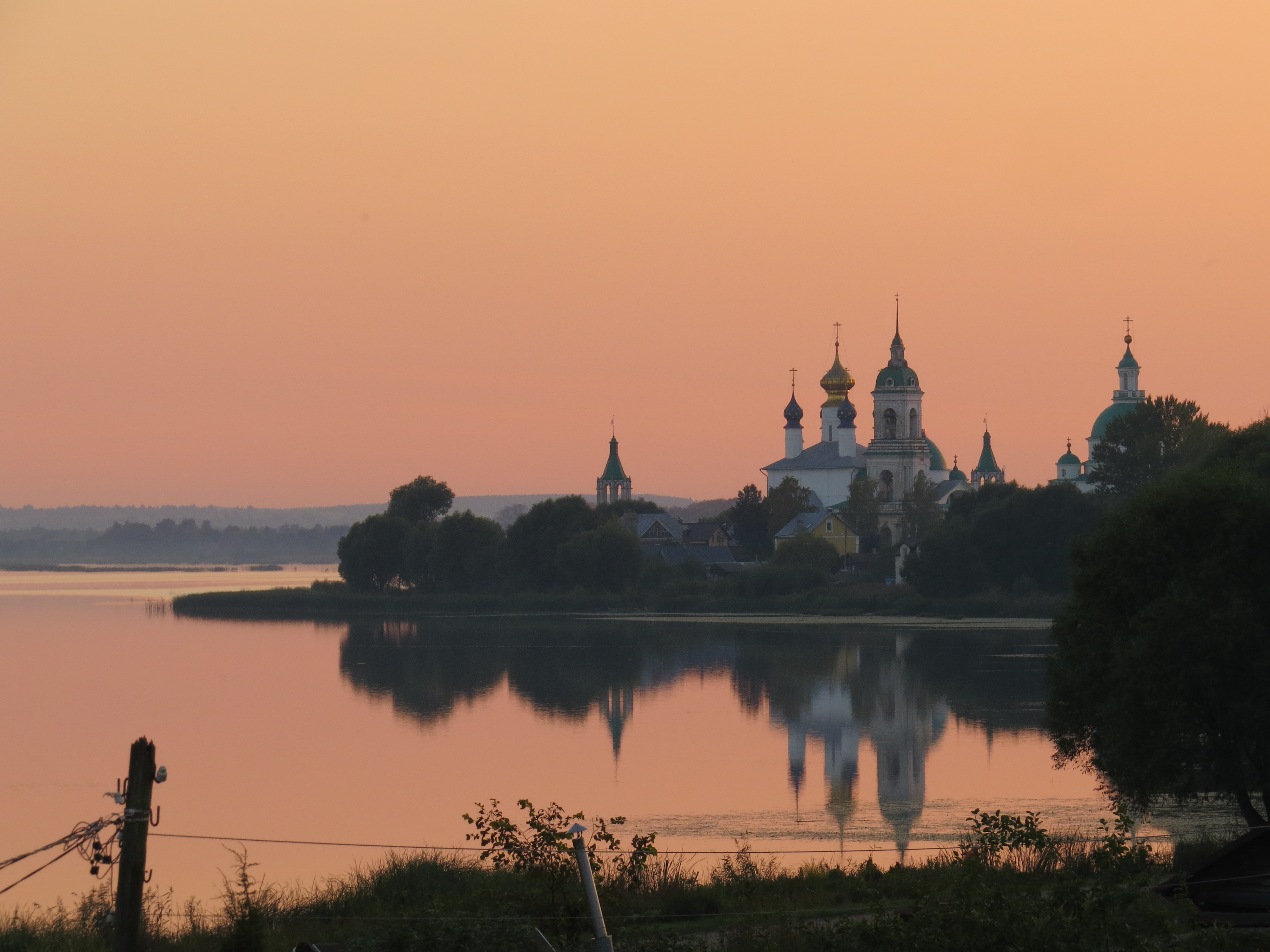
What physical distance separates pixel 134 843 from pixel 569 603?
6319cm

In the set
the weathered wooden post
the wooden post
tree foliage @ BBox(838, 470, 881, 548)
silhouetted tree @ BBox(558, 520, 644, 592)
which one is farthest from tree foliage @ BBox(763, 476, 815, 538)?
the weathered wooden post

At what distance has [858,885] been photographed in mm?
13922

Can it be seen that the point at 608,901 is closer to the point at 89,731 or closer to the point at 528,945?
the point at 528,945

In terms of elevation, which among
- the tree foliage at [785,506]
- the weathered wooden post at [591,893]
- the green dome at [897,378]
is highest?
the green dome at [897,378]

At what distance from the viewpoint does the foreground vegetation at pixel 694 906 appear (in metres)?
9.45

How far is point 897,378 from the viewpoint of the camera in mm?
112625

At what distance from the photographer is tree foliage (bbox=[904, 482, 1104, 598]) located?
215ft

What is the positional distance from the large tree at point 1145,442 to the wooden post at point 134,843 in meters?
62.8

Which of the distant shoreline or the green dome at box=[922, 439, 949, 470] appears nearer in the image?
the distant shoreline

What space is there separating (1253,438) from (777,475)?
334 feet

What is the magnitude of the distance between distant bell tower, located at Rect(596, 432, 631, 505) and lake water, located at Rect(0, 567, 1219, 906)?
264 ft

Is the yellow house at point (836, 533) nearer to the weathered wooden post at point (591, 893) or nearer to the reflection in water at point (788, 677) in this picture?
the reflection in water at point (788, 677)

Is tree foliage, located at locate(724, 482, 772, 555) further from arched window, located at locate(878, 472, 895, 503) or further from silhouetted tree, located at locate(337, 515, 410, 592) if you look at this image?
silhouetted tree, located at locate(337, 515, 410, 592)

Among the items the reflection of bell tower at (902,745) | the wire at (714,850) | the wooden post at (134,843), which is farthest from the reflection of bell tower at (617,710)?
the wooden post at (134,843)
